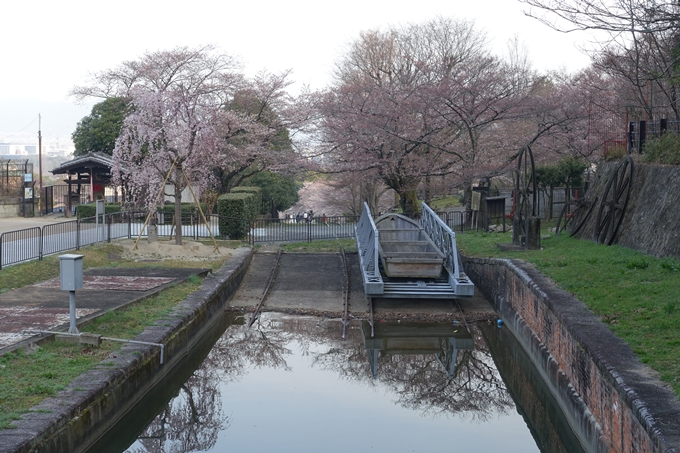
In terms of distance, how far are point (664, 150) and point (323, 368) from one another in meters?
10.4

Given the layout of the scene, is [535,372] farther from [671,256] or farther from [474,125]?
[474,125]

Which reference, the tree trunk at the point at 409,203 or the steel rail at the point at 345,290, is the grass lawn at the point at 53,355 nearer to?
the steel rail at the point at 345,290

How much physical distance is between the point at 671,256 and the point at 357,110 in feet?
51.5

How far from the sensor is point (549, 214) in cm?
2970

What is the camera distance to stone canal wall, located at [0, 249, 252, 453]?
289 inches

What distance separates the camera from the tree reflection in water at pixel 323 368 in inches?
397

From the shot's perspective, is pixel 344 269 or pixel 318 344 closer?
pixel 318 344

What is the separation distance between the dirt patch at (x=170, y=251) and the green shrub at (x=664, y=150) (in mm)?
12192

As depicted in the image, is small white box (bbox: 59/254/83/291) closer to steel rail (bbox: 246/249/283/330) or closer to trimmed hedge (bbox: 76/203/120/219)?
steel rail (bbox: 246/249/283/330)

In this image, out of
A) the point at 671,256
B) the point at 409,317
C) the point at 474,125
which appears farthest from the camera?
the point at 474,125

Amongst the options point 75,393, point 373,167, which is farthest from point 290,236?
point 75,393

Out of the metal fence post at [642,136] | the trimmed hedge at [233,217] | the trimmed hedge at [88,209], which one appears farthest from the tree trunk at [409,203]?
the trimmed hedge at [88,209]

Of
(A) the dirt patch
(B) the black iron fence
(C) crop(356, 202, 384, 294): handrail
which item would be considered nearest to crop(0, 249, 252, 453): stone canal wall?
(C) crop(356, 202, 384, 294): handrail

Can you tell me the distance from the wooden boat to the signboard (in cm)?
476
